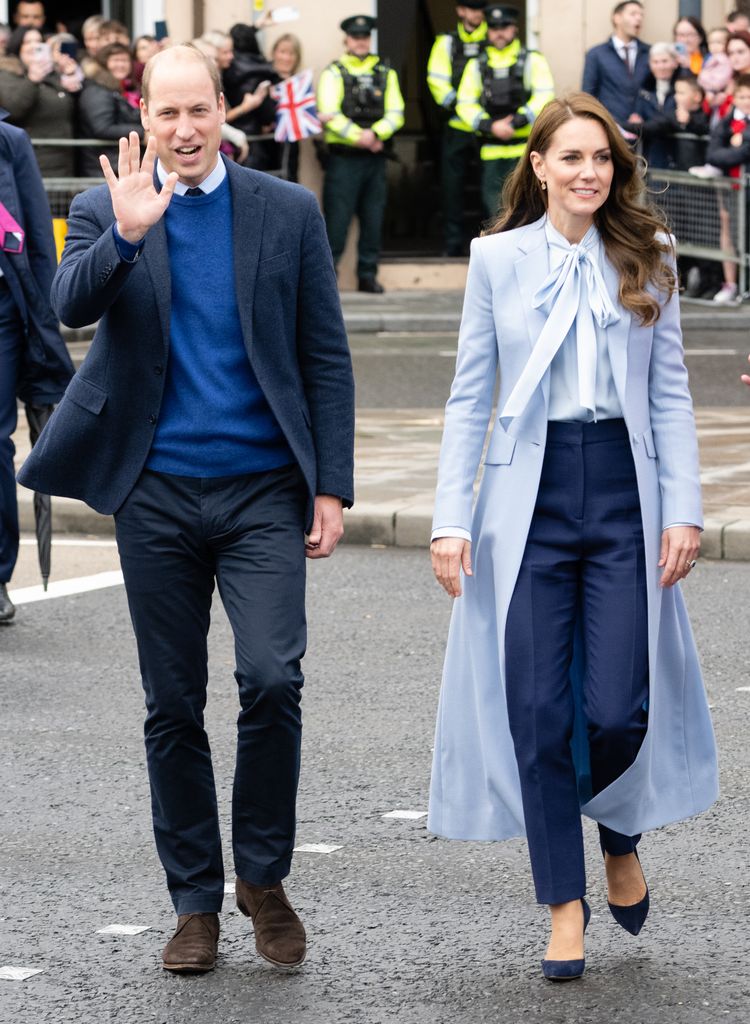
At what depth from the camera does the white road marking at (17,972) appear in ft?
15.7

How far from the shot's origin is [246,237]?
4.83 meters

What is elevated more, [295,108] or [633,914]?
[633,914]

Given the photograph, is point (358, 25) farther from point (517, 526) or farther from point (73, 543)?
point (517, 526)

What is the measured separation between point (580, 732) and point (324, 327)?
3.48 ft

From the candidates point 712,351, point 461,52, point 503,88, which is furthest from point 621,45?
point 712,351

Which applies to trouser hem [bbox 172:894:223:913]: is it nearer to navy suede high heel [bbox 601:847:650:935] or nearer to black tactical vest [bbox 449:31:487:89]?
navy suede high heel [bbox 601:847:650:935]

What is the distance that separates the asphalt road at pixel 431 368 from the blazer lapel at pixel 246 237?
9700mm

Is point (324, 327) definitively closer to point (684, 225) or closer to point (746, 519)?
point (746, 519)

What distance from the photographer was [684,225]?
1927 cm

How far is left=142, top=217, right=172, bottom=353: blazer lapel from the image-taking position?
15.6 ft

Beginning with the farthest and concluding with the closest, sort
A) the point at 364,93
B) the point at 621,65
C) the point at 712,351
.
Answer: the point at 621,65
the point at 364,93
the point at 712,351

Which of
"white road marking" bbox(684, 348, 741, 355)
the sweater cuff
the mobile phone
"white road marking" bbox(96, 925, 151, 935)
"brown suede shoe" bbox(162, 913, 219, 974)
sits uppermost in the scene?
the sweater cuff

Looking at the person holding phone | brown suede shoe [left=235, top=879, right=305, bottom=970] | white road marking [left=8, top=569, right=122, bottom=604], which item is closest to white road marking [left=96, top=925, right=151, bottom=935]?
brown suede shoe [left=235, top=879, right=305, bottom=970]

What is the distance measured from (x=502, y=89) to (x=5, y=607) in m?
11.6
